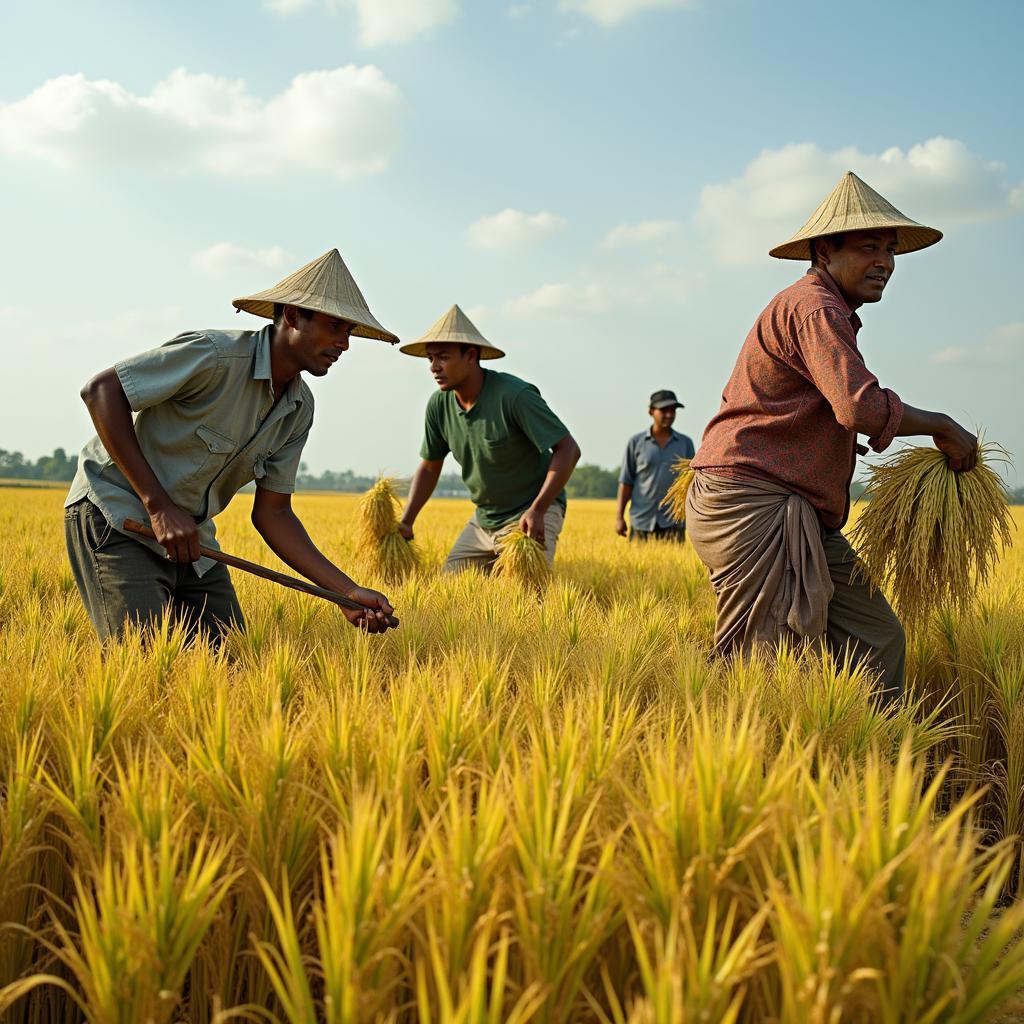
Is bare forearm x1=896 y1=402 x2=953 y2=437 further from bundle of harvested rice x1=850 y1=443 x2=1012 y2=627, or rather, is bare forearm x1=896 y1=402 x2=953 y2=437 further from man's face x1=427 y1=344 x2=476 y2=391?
man's face x1=427 y1=344 x2=476 y2=391

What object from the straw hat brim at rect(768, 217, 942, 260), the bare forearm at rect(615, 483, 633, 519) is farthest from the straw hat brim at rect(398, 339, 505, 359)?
the bare forearm at rect(615, 483, 633, 519)

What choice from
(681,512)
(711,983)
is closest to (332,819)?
(711,983)

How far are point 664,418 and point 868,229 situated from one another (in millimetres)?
5305

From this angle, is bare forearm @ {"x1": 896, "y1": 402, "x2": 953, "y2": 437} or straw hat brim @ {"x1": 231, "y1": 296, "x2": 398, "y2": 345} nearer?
bare forearm @ {"x1": 896, "y1": 402, "x2": 953, "y2": 437}

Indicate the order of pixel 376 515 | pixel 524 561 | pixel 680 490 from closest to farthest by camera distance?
pixel 680 490 < pixel 524 561 < pixel 376 515

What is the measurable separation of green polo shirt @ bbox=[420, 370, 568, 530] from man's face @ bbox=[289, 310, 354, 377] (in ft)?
6.83

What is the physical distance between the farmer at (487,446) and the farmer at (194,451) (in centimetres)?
178

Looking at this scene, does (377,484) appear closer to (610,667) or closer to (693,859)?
(610,667)

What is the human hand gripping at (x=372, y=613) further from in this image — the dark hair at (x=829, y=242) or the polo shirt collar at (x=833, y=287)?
the dark hair at (x=829, y=242)

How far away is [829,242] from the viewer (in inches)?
130

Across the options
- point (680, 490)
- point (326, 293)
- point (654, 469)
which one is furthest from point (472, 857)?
point (654, 469)

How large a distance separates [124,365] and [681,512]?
2693 mm

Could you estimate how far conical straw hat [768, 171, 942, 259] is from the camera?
311 centimetres

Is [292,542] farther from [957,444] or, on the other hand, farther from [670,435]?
[670,435]
